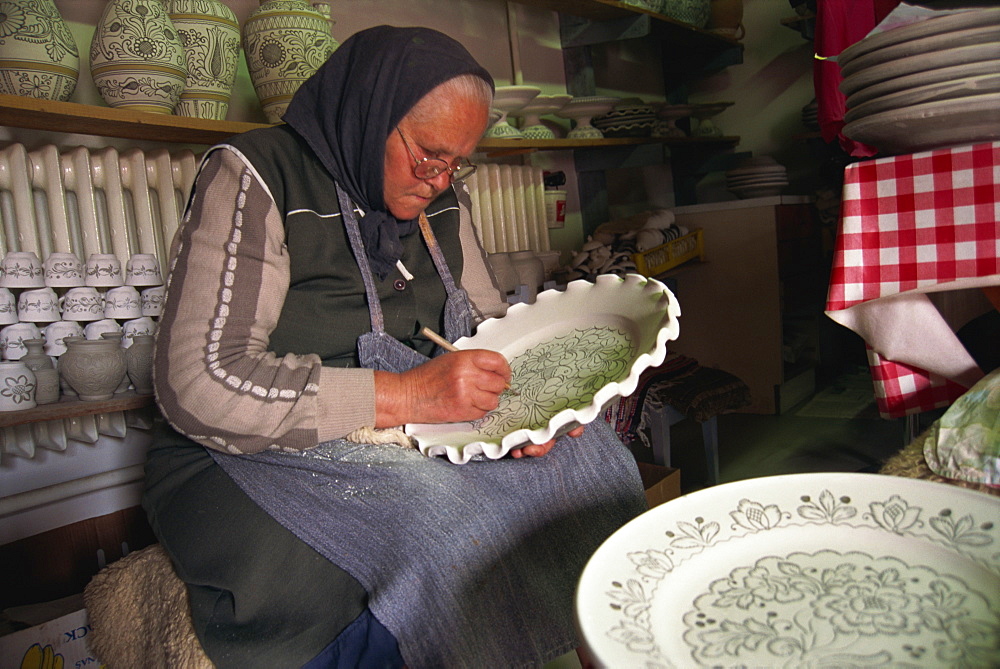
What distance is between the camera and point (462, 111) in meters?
1.16

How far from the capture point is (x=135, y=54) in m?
1.69

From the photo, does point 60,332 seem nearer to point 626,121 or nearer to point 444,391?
point 444,391

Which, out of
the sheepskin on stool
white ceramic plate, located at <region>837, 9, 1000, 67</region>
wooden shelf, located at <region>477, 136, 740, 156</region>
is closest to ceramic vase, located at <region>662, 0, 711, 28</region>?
wooden shelf, located at <region>477, 136, 740, 156</region>

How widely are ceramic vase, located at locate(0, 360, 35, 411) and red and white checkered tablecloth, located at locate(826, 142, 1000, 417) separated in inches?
62.7

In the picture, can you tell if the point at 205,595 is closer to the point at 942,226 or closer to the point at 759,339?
the point at 942,226

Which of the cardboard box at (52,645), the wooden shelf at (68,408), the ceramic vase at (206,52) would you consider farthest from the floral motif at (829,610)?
the ceramic vase at (206,52)

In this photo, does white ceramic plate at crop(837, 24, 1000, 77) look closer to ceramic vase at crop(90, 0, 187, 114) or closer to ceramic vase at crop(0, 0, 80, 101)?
ceramic vase at crop(90, 0, 187, 114)

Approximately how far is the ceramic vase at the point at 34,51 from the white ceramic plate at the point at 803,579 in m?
1.64

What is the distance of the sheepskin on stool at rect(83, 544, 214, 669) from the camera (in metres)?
1.03

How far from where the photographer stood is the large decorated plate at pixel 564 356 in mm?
906

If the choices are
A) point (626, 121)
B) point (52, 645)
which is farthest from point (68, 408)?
point (626, 121)

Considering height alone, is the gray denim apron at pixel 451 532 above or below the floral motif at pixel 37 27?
below

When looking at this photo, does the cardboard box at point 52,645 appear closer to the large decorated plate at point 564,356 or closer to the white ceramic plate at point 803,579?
the large decorated plate at point 564,356

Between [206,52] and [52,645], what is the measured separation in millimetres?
1437
